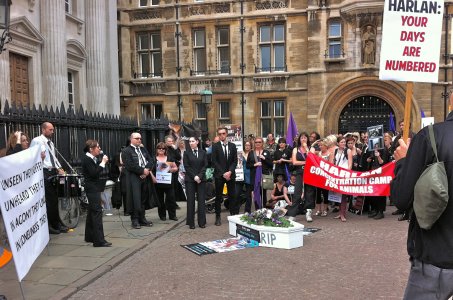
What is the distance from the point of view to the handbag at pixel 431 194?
2.35 m

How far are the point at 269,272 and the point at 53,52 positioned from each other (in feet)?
43.4

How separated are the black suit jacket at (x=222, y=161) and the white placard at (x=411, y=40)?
19.4 ft

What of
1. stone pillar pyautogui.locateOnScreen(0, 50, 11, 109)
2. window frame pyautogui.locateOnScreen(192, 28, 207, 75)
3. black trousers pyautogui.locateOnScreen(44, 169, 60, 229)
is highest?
window frame pyautogui.locateOnScreen(192, 28, 207, 75)

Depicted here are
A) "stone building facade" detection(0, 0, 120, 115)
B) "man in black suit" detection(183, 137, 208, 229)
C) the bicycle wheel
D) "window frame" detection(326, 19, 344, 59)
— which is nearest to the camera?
the bicycle wheel

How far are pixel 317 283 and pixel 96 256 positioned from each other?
3.41m

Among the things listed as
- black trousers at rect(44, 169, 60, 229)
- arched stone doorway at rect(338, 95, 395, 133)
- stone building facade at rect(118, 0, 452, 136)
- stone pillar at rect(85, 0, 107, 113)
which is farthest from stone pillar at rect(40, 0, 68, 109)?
arched stone doorway at rect(338, 95, 395, 133)

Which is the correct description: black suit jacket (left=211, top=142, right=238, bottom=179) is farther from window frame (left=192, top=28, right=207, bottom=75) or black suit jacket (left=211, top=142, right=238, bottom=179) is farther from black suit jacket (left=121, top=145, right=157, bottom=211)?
window frame (left=192, top=28, right=207, bottom=75)

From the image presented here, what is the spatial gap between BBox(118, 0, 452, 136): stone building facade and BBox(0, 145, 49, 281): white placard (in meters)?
19.0

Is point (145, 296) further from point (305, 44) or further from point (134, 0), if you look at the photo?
point (134, 0)

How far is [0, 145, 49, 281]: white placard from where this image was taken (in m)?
4.10

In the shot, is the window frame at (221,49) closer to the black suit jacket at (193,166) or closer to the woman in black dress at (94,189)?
the black suit jacket at (193,166)

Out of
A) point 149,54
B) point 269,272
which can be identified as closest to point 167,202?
point 269,272

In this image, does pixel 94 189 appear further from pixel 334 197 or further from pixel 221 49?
pixel 221 49

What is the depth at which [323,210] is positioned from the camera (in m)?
10.1
